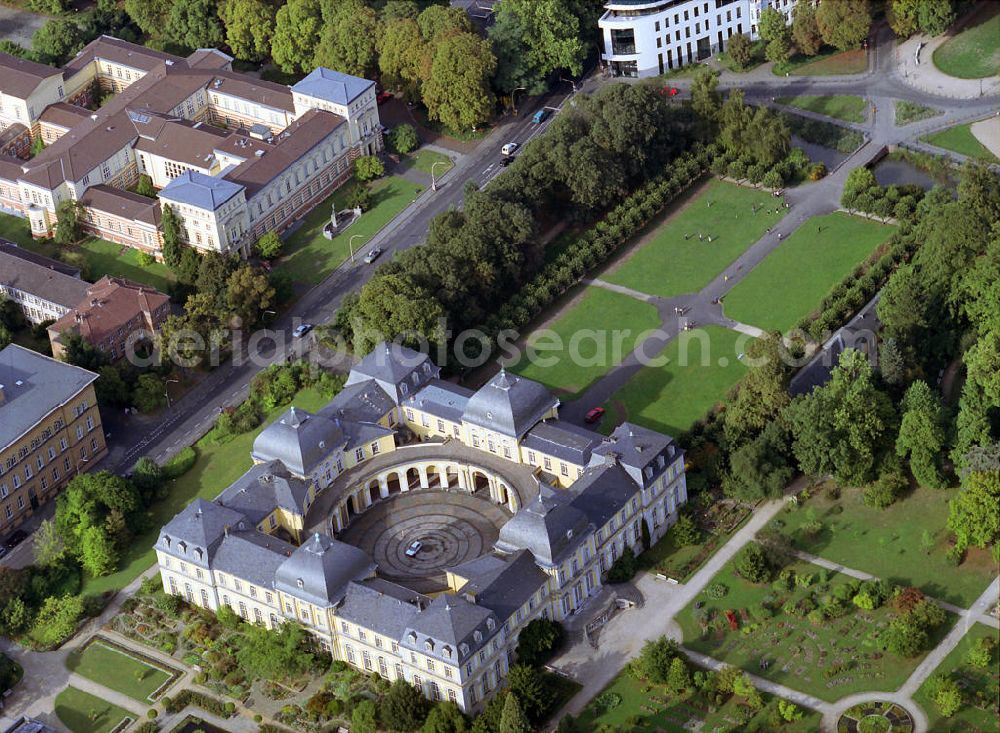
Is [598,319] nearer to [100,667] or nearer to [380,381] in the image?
[380,381]

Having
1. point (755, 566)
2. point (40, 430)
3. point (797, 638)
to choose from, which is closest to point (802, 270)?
point (755, 566)

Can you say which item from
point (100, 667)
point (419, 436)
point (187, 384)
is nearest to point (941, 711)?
point (419, 436)

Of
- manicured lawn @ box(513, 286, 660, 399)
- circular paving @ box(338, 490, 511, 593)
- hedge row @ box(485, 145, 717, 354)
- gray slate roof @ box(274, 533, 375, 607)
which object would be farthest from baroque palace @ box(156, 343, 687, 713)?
hedge row @ box(485, 145, 717, 354)

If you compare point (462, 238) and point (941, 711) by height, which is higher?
point (462, 238)

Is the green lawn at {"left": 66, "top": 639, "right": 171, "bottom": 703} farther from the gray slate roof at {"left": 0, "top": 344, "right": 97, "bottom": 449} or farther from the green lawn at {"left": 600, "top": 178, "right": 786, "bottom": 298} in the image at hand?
the green lawn at {"left": 600, "top": 178, "right": 786, "bottom": 298}

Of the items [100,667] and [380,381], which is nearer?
[100,667]

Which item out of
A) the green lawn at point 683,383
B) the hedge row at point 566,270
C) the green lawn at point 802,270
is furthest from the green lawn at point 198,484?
the green lawn at point 802,270

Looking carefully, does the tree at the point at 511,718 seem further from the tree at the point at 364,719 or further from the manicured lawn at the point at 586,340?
the manicured lawn at the point at 586,340

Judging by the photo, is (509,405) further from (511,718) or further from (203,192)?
(203,192)

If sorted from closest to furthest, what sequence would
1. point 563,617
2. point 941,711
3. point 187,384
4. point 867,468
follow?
point 941,711 < point 563,617 < point 867,468 < point 187,384

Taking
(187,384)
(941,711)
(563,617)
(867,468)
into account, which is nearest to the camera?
(941,711)
